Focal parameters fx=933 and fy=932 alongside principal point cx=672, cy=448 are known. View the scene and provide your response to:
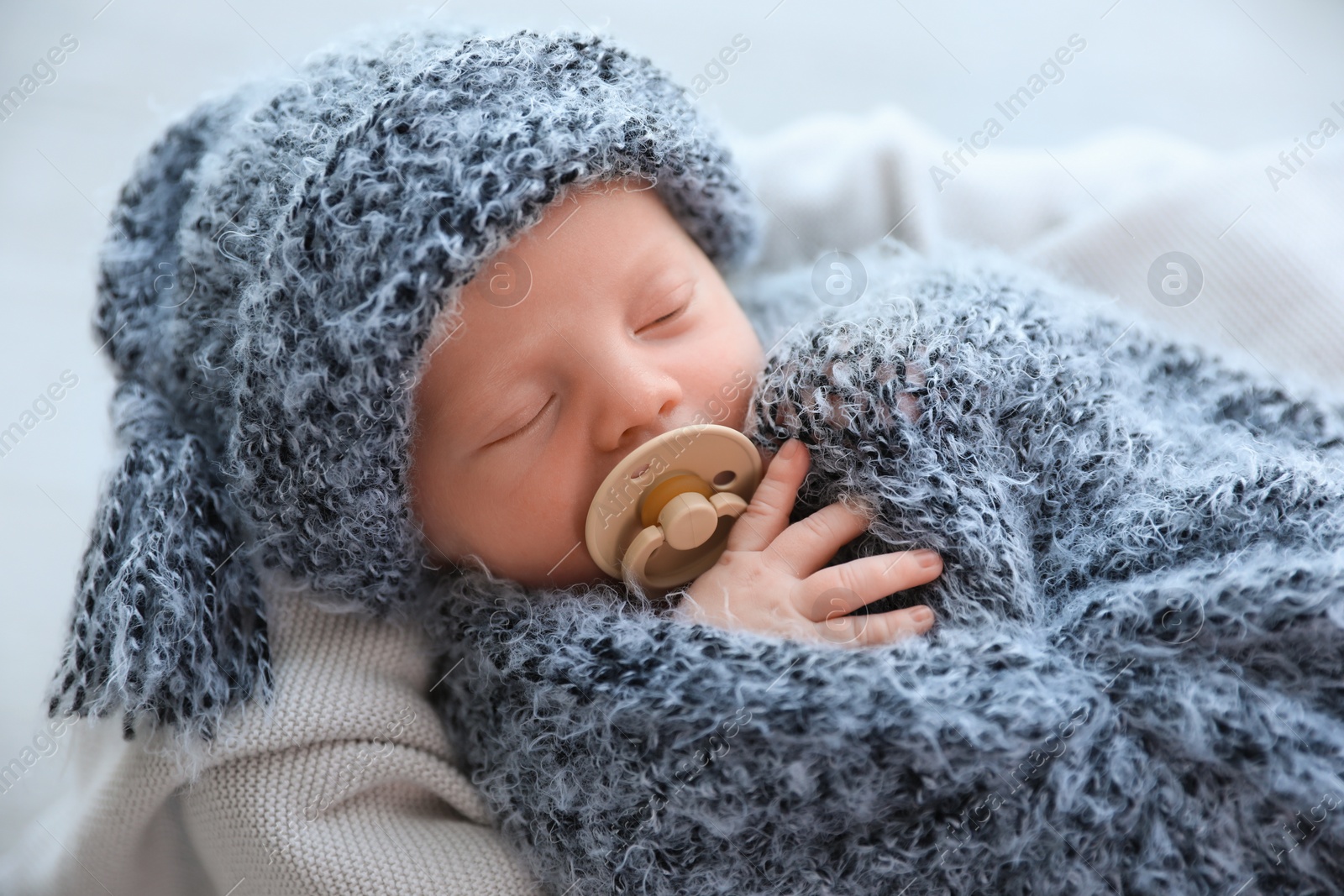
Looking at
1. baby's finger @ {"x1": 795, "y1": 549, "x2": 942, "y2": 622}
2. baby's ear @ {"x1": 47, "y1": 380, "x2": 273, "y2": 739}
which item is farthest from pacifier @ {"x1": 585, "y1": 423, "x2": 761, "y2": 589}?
baby's ear @ {"x1": 47, "y1": 380, "x2": 273, "y2": 739}

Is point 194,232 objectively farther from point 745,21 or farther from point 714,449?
point 745,21

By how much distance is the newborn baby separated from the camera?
2.76 ft

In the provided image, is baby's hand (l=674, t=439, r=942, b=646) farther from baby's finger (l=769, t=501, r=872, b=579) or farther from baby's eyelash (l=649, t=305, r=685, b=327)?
baby's eyelash (l=649, t=305, r=685, b=327)

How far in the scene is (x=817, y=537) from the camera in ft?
2.87

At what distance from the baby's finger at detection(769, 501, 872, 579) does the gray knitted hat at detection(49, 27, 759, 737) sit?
14.4 inches

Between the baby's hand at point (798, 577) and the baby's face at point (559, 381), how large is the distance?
110 millimetres

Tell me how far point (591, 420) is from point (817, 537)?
0.78ft

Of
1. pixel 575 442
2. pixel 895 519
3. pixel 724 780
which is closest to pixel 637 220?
pixel 575 442

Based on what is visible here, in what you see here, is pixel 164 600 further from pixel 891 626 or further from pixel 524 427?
pixel 891 626

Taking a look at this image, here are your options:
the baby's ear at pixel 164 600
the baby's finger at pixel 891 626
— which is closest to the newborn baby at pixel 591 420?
the baby's finger at pixel 891 626

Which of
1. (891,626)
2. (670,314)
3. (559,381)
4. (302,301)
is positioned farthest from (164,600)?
(891,626)

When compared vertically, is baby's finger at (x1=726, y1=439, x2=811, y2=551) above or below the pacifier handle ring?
above

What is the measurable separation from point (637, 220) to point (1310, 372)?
848mm

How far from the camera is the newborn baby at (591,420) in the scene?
84cm
